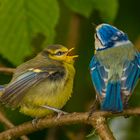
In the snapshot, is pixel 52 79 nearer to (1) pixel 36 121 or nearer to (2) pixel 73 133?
(1) pixel 36 121

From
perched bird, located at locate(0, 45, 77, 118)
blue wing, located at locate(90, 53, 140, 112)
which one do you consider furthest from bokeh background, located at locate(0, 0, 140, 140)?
blue wing, located at locate(90, 53, 140, 112)

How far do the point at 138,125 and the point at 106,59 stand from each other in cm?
179

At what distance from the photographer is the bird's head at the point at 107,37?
11.7 feet

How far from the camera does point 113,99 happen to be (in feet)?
10.3

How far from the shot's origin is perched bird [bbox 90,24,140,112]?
316 centimetres

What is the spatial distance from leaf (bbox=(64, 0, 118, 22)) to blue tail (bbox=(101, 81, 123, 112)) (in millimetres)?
894

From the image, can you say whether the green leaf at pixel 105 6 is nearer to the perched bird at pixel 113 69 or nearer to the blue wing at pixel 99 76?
the perched bird at pixel 113 69

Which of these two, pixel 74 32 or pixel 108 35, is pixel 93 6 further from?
pixel 74 32

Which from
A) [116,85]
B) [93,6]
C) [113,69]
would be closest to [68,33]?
[93,6]

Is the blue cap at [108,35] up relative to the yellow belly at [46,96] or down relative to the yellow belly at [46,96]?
up

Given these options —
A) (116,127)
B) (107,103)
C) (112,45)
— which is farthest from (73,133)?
(107,103)

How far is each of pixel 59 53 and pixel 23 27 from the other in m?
0.26

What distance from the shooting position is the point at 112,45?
3639mm

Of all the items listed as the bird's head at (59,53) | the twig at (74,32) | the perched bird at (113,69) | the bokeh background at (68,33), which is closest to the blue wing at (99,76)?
the perched bird at (113,69)
